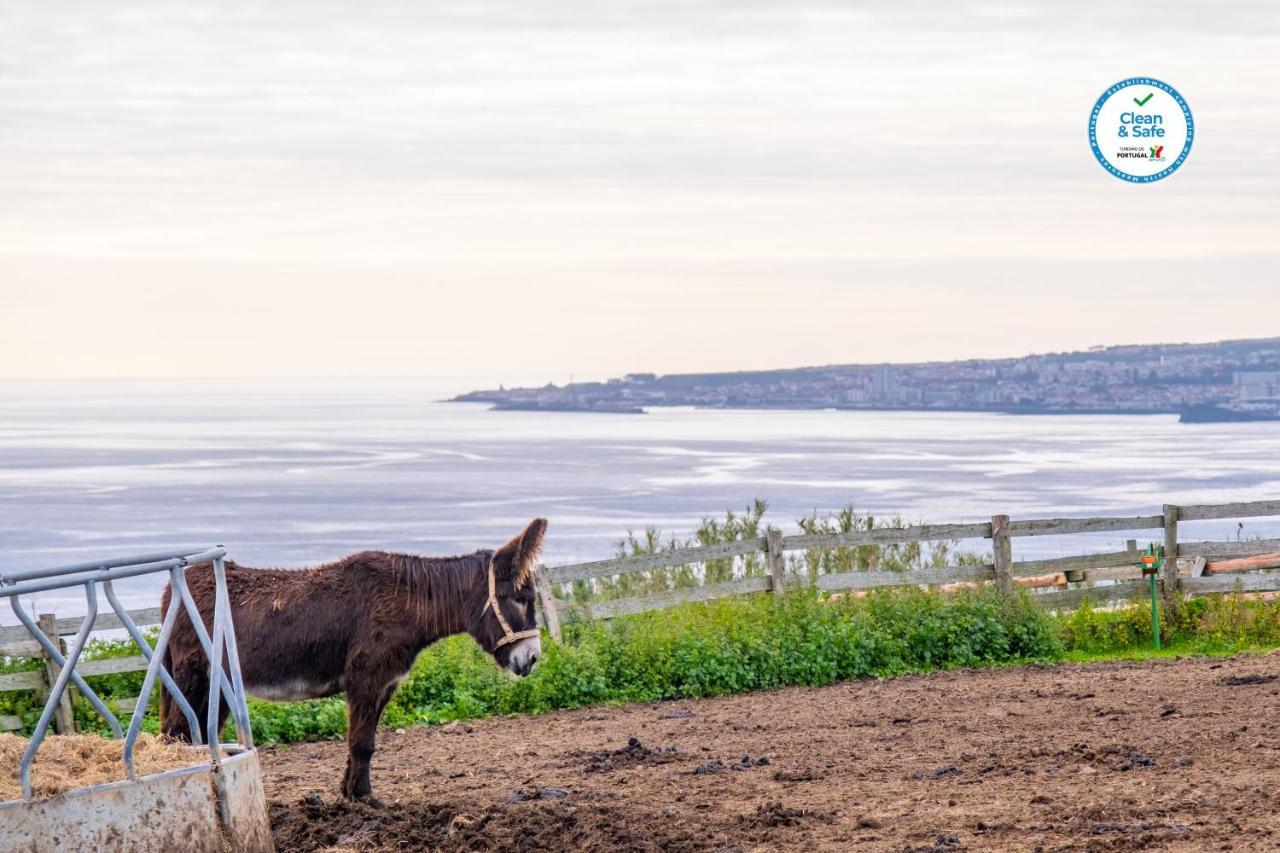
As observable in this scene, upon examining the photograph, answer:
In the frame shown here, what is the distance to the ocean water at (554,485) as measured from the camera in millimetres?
64812

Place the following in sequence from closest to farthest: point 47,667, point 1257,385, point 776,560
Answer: point 47,667
point 776,560
point 1257,385

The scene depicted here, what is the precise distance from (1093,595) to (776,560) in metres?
3.84

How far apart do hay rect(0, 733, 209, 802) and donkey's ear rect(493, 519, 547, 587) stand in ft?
8.76

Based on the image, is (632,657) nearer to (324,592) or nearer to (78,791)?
(324,592)

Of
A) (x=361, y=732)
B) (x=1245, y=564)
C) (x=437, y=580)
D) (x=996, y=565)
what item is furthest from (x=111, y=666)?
(x=1245, y=564)

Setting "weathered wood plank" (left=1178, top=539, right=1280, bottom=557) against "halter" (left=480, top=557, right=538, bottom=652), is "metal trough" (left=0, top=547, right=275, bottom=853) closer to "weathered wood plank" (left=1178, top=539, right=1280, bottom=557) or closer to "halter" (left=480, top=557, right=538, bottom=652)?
"halter" (left=480, top=557, right=538, bottom=652)

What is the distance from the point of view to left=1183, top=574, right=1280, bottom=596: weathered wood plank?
15.4 m

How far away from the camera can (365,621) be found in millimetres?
8312

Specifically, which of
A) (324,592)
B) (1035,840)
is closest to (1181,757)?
(1035,840)

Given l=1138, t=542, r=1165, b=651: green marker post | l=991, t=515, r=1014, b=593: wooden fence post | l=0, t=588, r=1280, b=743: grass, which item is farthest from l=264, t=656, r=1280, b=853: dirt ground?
l=991, t=515, r=1014, b=593: wooden fence post

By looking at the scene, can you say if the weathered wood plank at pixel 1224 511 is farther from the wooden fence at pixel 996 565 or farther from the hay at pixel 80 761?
the hay at pixel 80 761

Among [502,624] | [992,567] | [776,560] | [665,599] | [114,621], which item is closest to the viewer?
[502,624]

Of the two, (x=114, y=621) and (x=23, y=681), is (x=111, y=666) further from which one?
(x=114, y=621)

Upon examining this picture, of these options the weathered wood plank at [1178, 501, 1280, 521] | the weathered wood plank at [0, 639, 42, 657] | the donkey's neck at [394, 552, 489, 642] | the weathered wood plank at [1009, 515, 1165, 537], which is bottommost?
the weathered wood plank at [0, 639, 42, 657]
